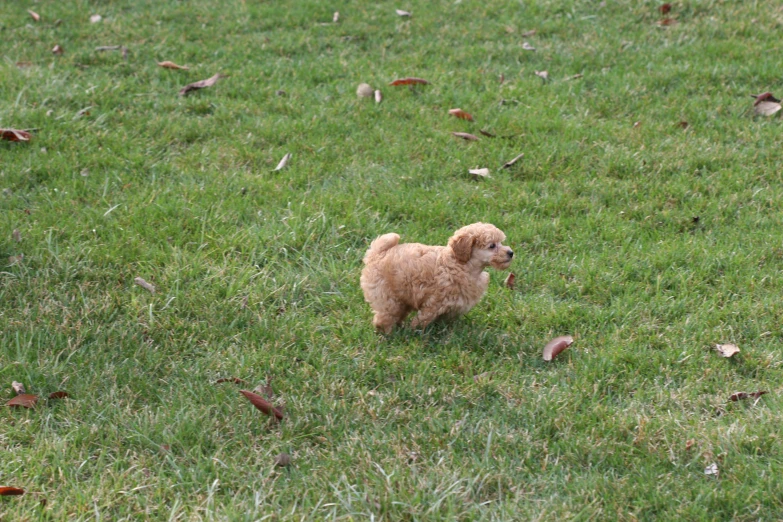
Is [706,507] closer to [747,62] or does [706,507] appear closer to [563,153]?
[563,153]

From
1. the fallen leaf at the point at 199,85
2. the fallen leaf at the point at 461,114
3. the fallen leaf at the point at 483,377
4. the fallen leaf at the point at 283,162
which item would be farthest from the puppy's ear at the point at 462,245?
the fallen leaf at the point at 199,85

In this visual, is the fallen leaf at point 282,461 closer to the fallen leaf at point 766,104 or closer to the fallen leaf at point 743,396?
the fallen leaf at point 743,396

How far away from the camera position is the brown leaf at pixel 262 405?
382cm

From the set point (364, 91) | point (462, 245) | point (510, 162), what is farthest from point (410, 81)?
point (462, 245)

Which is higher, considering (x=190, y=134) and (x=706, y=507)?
A: (x=706, y=507)

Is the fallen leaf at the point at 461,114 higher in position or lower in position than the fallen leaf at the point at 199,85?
higher

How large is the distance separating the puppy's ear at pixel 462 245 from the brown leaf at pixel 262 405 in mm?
1178

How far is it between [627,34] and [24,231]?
225 inches

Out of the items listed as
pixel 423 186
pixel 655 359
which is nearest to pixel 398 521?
pixel 655 359

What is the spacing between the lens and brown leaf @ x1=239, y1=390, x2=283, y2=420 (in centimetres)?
382

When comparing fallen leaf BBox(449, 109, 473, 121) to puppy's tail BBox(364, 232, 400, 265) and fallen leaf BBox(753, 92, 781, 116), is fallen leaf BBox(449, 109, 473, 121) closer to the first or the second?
fallen leaf BBox(753, 92, 781, 116)

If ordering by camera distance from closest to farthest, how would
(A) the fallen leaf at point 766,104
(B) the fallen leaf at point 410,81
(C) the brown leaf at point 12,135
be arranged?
(C) the brown leaf at point 12,135 → (A) the fallen leaf at point 766,104 → (B) the fallen leaf at point 410,81

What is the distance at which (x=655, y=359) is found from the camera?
417cm

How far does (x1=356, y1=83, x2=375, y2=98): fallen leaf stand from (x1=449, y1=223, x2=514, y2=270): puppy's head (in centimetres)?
320
